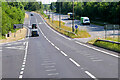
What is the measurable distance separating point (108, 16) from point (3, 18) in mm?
43992

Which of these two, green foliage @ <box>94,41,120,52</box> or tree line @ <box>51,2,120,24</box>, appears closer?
green foliage @ <box>94,41,120,52</box>

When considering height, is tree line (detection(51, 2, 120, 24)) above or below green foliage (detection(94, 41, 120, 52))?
above

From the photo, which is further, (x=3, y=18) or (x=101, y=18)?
(x=101, y=18)

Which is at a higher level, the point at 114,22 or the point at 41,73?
the point at 114,22

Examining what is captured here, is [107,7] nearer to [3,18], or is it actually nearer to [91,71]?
[3,18]

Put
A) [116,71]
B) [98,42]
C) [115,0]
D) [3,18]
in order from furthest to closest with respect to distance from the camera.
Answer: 1. [115,0]
2. [3,18]
3. [98,42]
4. [116,71]

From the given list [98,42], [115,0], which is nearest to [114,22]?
[115,0]

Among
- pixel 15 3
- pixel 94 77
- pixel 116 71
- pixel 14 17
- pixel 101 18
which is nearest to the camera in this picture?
pixel 94 77

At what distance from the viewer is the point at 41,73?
9.72 m

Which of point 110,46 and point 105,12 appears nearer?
point 110,46

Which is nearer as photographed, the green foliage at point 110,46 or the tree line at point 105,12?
the green foliage at point 110,46

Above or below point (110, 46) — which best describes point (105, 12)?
above

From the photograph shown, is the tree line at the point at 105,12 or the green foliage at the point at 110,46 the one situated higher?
the tree line at the point at 105,12

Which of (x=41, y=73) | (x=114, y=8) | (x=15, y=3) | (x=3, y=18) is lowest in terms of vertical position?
(x=41, y=73)
